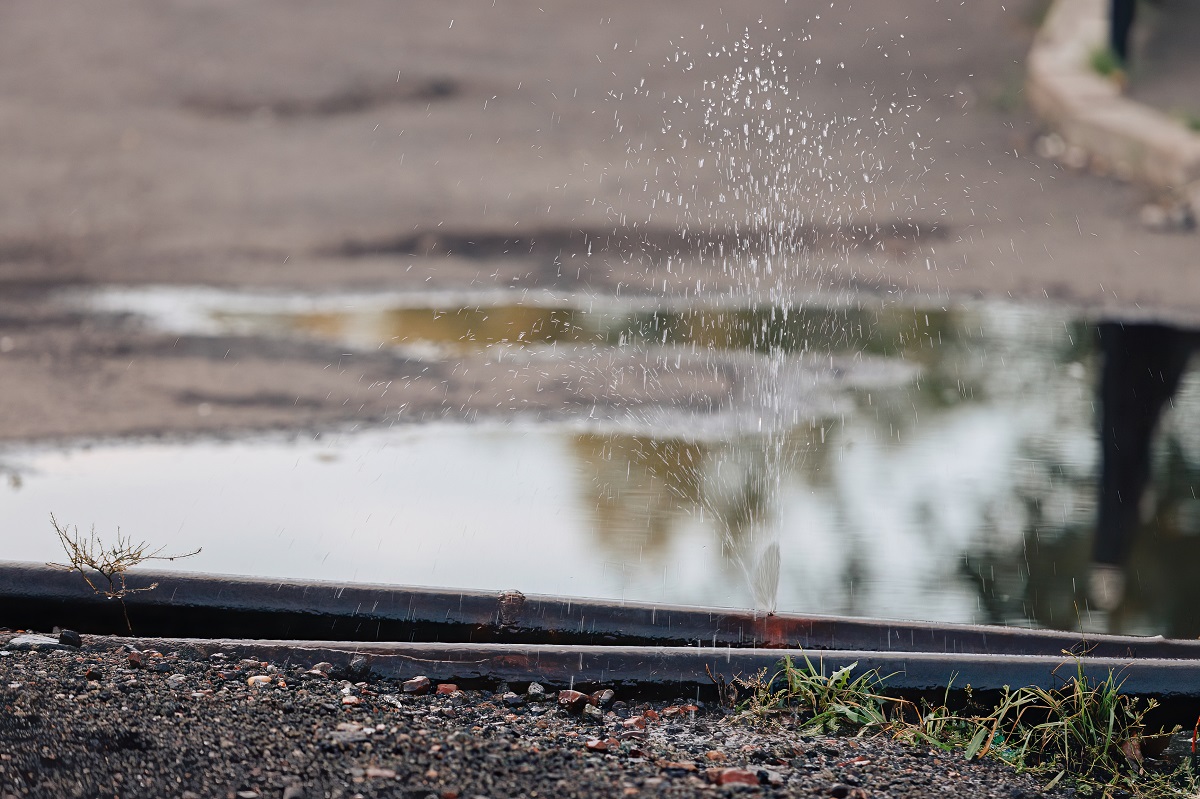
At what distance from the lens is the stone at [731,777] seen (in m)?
2.23

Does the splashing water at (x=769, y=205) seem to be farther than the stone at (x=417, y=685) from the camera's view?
Yes

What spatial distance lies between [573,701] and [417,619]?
50 centimetres

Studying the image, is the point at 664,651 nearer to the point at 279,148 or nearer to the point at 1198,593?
the point at 1198,593

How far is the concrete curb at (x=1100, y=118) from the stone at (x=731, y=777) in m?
5.70

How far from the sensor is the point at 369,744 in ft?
7.53

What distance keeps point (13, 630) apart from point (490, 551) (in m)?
1.39

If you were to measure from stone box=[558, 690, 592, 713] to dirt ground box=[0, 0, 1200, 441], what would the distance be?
2.28 meters

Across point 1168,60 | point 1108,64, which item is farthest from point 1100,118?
point 1168,60

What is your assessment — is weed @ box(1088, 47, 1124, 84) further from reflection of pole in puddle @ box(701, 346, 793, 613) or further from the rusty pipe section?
the rusty pipe section

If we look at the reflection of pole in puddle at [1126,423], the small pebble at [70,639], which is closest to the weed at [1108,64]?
the reflection of pole in puddle at [1126,423]

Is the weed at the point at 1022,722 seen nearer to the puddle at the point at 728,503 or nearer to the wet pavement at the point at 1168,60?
the puddle at the point at 728,503

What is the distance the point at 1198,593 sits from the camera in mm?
3643

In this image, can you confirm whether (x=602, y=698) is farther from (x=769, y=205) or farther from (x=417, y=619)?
(x=769, y=205)

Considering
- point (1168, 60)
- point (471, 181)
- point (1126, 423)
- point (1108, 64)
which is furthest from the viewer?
point (1168, 60)
